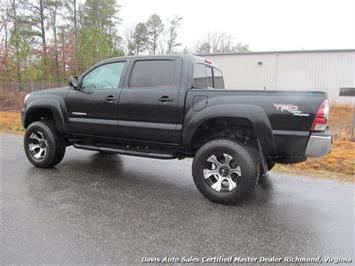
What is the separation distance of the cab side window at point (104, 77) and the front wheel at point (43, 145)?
41.1 inches

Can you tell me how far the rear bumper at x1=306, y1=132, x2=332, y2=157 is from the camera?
3857 millimetres

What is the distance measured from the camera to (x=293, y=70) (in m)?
21.5

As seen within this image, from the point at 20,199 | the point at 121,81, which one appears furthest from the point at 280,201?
the point at 20,199

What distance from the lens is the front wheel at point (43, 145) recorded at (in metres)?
5.66

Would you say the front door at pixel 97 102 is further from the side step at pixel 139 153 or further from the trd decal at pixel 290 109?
the trd decal at pixel 290 109

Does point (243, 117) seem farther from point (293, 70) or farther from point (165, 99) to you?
point (293, 70)

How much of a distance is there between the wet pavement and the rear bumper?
2.59ft

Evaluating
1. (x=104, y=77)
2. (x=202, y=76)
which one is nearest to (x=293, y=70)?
(x=202, y=76)

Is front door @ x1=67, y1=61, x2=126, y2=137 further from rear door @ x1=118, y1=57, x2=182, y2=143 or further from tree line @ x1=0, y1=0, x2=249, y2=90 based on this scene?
tree line @ x1=0, y1=0, x2=249, y2=90

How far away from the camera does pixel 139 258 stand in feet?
9.48

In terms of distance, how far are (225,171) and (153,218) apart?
3.91ft

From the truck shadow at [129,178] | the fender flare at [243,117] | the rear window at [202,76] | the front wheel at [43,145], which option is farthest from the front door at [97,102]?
the fender flare at [243,117]

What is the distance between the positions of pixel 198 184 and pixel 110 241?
1605 millimetres

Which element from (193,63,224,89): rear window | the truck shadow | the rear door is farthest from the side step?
(193,63,224,89): rear window
